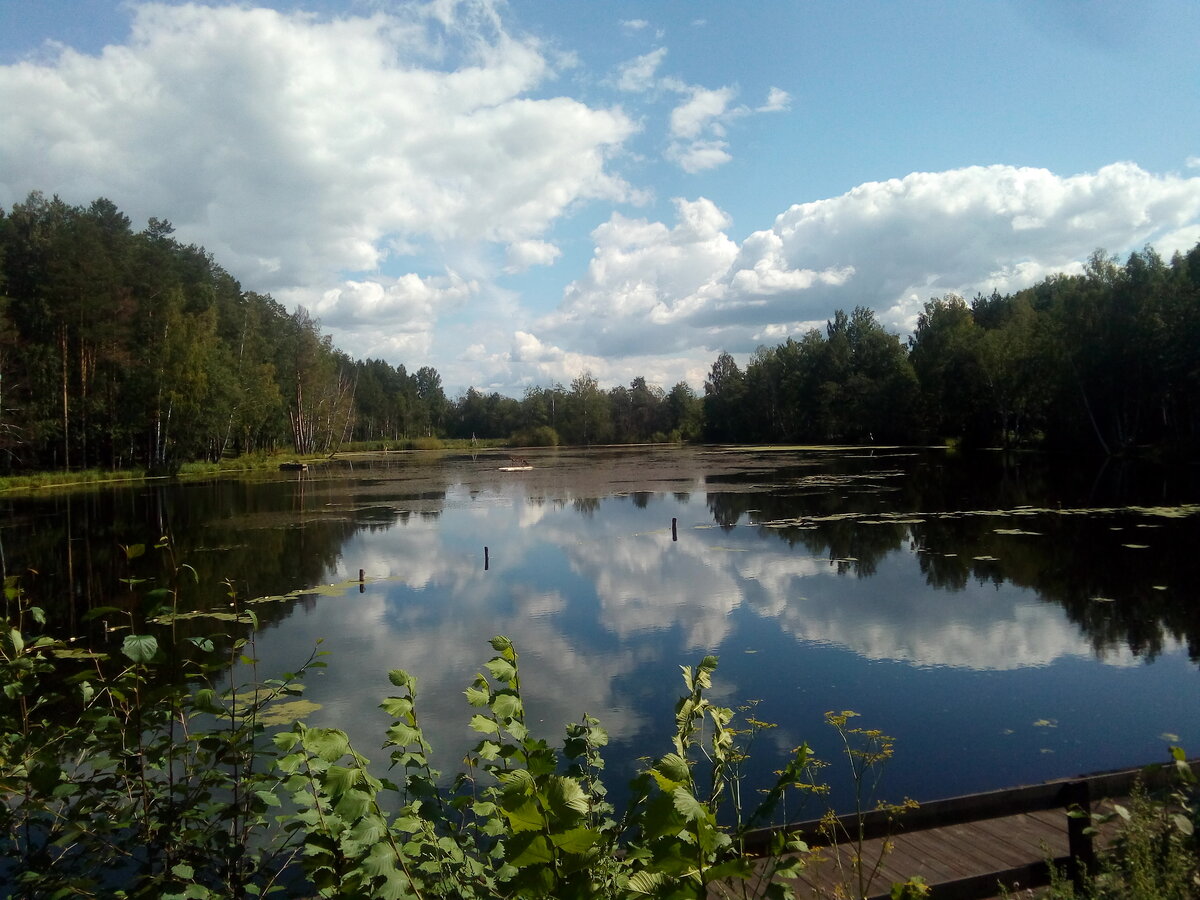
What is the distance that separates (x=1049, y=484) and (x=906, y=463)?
16743mm

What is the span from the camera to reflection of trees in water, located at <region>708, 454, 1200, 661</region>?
12570mm

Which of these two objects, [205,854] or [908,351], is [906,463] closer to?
[908,351]

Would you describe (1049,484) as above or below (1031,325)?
below

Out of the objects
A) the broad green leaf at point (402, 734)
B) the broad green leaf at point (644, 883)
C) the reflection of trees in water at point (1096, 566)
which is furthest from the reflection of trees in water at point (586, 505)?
the broad green leaf at point (644, 883)

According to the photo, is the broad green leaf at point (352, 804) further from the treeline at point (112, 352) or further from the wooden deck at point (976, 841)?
the treeline at point (112, 352)

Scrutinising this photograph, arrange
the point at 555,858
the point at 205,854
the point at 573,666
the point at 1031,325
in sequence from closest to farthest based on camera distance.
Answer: the point at 555,858
the point at 205,854
the point at 573,666
the point at 1031,325

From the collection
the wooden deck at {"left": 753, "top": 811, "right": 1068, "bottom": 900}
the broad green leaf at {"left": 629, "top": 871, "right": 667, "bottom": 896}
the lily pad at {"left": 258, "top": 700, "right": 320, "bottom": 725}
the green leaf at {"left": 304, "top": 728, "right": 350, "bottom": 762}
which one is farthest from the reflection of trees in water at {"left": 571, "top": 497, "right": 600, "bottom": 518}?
the broad green leaf at {"left": 629, "top": 871, "right": 667, "bottom": 896}

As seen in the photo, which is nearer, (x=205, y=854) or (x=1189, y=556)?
(x=205, y=854)

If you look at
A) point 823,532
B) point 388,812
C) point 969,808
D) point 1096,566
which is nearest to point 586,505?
point 823,532

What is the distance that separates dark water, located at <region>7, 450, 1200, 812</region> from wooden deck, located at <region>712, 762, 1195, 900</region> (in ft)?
5.09

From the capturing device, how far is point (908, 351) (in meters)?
87.5

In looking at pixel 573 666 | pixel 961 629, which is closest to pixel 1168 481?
pixel 961 629

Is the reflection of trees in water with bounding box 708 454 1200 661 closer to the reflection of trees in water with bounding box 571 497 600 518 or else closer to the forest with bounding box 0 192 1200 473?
the reflection of trees in water with bounding box 571 497 600 518

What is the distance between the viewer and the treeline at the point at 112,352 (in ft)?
Result: 126
